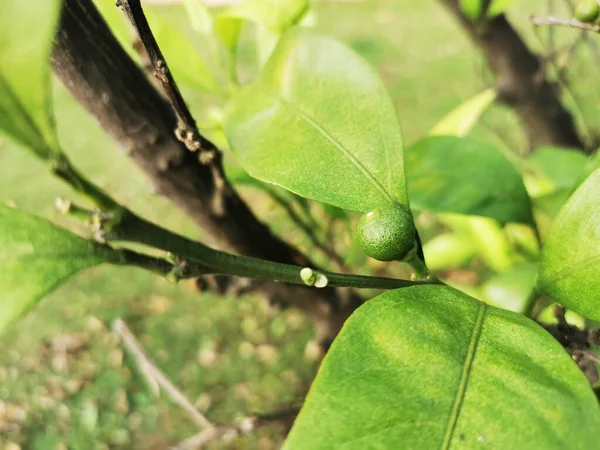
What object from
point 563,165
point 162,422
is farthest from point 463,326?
point 162,422

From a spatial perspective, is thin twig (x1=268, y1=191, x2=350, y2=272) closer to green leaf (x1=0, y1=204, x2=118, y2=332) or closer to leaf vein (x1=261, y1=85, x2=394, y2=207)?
leaf vein (x1=261, y1=85, x2=394, y2=207)

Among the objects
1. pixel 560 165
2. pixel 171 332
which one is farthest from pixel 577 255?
pixel 171 332

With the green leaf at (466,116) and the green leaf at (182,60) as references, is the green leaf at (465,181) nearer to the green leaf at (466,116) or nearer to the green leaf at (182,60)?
the green leaf at (466,116)

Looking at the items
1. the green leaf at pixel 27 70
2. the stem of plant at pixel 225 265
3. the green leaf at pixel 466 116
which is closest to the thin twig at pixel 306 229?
the green leaf at pixel 466 116

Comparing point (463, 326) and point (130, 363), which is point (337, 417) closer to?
point (463, 326)

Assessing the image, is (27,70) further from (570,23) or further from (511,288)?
(511,288)

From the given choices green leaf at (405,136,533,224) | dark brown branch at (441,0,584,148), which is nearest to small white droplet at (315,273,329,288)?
green leaf at (405,136,533,224)
